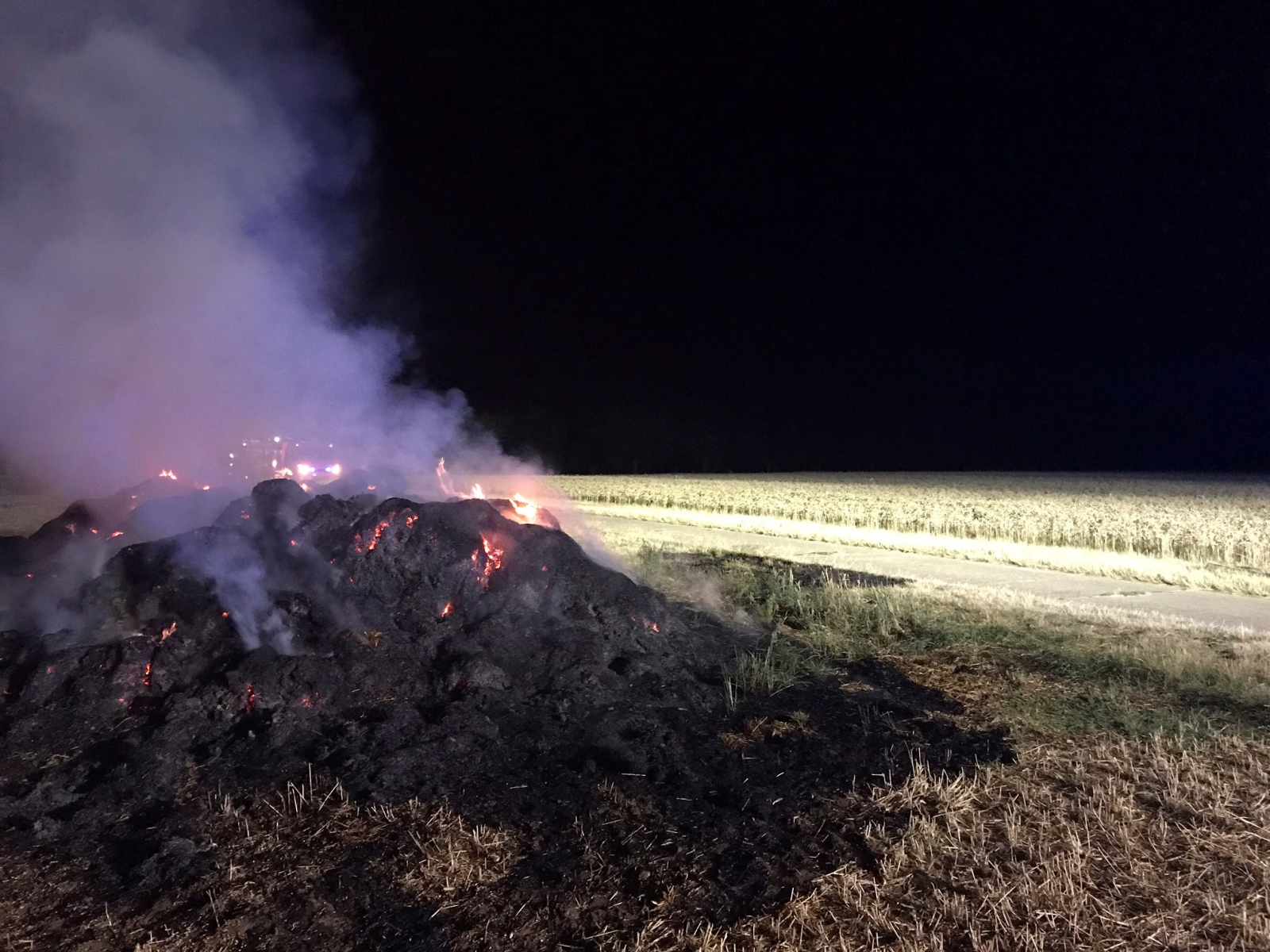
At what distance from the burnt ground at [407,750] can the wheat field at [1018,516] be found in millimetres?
10233

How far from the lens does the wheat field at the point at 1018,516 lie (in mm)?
15609

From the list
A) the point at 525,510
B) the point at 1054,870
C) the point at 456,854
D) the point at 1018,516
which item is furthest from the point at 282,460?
the point at 1018,516

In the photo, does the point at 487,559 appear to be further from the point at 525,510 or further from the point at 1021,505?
the point at 1021,505

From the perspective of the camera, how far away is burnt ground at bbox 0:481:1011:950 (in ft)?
13.9

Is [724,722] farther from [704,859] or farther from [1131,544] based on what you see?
[1131,544]

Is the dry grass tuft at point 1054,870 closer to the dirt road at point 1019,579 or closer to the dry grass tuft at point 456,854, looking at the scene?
the dry grass tuft at point 456,854

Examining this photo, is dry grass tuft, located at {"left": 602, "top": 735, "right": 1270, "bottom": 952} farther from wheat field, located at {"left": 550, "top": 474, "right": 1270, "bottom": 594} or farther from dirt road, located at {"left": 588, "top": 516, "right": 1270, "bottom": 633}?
wheat field, located at {"left": 550, "top": 474, "right": 1270, "bottom": 594}

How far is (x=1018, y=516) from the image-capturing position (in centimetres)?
2284

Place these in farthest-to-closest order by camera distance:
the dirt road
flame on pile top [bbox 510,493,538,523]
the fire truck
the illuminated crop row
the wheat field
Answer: the illuminated crop row, the fire truck, the wheat field, flame on pile top [bbox 510,493,538,523], the dirt road

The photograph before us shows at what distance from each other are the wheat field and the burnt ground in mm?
10233

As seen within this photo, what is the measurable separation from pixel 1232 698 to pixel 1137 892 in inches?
177

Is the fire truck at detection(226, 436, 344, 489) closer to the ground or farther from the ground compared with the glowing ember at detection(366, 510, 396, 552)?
farther from the ground

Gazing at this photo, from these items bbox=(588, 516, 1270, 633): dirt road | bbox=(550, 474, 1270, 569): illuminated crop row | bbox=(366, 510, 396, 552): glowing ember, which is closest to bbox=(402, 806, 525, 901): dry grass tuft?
bbox=(366, 510, 396, 552): glowing ember

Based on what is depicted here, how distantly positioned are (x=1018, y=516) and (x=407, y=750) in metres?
21.8
